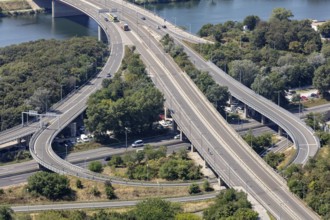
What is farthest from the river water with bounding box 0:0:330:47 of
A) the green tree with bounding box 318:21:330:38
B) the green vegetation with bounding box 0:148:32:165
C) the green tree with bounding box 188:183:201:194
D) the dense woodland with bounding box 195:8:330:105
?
the green tree with bounding box 188:183:201:194

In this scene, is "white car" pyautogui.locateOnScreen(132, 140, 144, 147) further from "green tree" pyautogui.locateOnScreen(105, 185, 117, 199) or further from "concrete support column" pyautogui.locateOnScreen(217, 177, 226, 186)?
"green tree" pyautogui.locateOnScreen(105, 185, 117, 199)

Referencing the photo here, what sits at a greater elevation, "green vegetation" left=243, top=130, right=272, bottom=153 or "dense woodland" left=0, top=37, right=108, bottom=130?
"dense woodland" left=0, top=37, right=108, bottom=130

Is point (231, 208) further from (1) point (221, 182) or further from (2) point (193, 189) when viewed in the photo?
(1) point (221, 182)

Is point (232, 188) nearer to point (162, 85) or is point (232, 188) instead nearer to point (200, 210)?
point (200, 210)

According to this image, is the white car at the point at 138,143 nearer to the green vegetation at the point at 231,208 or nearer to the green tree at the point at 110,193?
the green tree at the point at 110,193

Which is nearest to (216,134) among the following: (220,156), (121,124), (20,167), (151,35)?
(220,156)

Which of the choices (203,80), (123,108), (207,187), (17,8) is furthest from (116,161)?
(17,8)

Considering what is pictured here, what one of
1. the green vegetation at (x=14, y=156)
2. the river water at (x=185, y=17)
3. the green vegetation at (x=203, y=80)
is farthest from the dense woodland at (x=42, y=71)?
the river water at (x=185, y=17)
